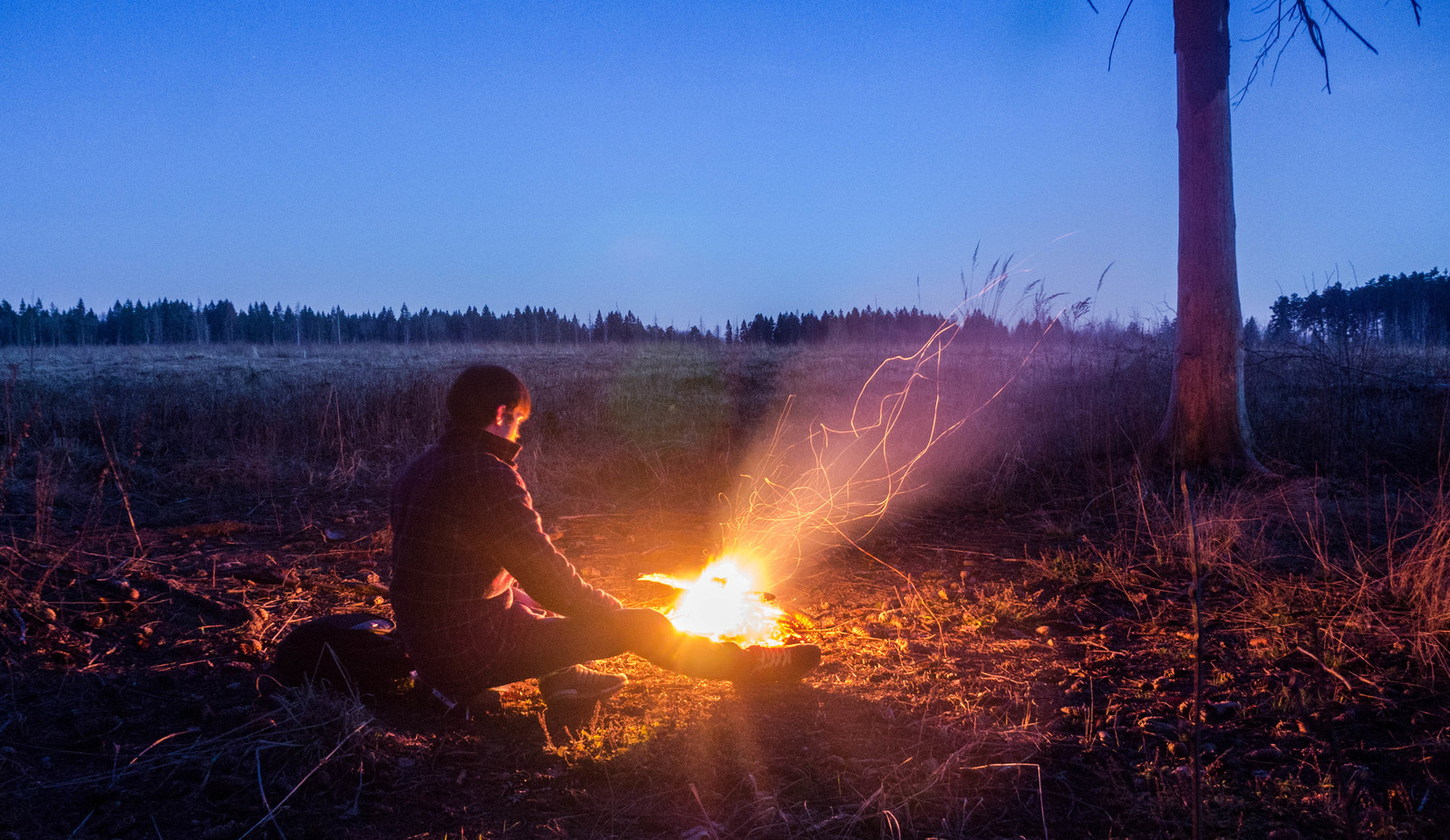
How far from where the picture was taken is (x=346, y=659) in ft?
11.4

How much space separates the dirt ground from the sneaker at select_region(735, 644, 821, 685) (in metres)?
0.10

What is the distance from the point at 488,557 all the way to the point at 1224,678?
340 cm

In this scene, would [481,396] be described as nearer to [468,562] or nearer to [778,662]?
[468,562]

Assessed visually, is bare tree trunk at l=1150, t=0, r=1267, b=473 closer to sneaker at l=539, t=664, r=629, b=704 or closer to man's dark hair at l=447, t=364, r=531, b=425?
sneaker at l=539, t=664, r=629, b=704

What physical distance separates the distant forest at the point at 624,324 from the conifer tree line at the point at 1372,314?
0.03 meters

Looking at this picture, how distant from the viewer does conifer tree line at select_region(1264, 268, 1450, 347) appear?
927 centimetres

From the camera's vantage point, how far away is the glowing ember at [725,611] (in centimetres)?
439

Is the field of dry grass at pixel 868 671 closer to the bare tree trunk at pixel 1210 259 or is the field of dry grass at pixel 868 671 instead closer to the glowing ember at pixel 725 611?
the glowing ember at pixel 725 611

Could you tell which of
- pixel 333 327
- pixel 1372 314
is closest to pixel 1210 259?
pixel 1372 314

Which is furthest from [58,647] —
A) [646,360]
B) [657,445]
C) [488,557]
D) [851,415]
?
[646,360]

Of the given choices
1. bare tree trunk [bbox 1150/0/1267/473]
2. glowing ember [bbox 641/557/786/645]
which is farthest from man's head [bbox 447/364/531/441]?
bare tree trunk [bbox 1150/0/1267/473]

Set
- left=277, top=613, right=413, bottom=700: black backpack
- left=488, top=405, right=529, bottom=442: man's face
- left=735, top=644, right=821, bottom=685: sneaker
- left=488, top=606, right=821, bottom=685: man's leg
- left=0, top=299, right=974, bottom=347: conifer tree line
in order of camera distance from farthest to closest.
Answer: left=0, top=299, right=974, bottom=347: conifer tree line < left=735, top=644, right=821, bottom=685: sneaker < left=277, top=613, right=413, bottom=700: black backpack < left=488, top=606, right=821, bottom=685: man's leg < left=488, top=405, right=529, bottom=442: man's face

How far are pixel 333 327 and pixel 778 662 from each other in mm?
96253

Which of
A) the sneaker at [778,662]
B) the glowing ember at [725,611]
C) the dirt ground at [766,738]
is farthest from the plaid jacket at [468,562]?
the glowing ember at [725,611]
